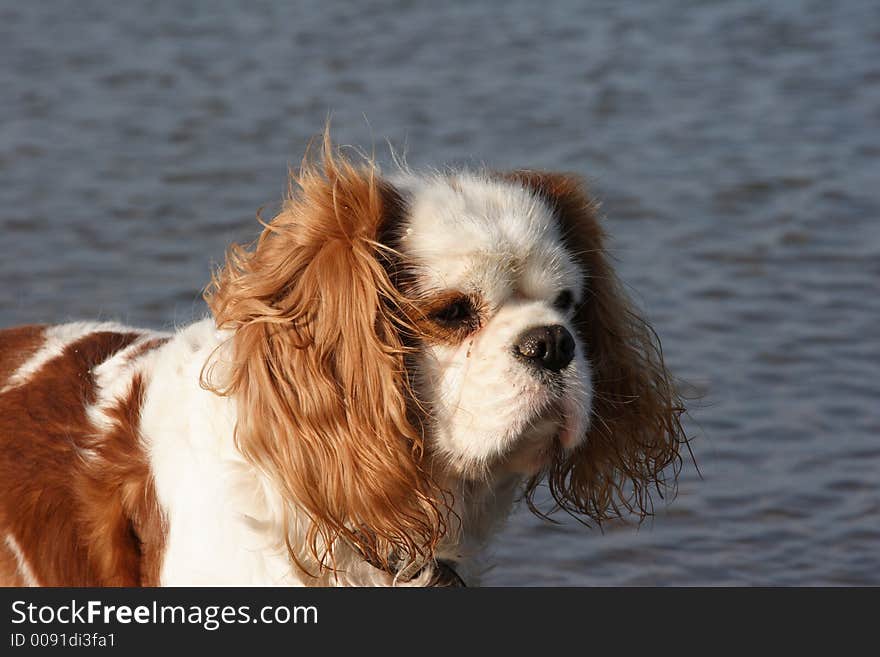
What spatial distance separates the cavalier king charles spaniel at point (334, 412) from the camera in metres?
3.42

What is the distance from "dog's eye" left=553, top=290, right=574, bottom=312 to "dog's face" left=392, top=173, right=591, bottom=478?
13 mm

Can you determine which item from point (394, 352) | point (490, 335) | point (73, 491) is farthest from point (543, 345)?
point (73, 491)

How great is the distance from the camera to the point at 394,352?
3.42 m

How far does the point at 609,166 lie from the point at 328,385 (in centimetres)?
545

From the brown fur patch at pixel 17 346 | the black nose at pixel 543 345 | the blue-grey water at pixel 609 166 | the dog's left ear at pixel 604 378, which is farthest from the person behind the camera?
the blue-grey water at pixel 609 166

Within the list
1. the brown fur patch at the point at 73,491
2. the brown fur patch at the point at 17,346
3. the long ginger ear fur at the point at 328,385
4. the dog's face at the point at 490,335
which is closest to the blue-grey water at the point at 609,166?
the dog's face at the point at 490,335

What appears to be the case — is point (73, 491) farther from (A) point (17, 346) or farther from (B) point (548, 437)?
(B) point (548, 437)

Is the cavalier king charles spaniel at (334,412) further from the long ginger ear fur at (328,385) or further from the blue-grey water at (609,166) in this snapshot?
the blue-grey water at (609,166)

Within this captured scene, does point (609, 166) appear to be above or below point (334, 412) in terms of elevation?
below

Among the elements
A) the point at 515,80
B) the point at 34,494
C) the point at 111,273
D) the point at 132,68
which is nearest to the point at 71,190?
the point at 111,273

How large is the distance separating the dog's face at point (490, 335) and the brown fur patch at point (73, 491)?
78cm

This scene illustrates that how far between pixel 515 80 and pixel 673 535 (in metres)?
A: 5.67
